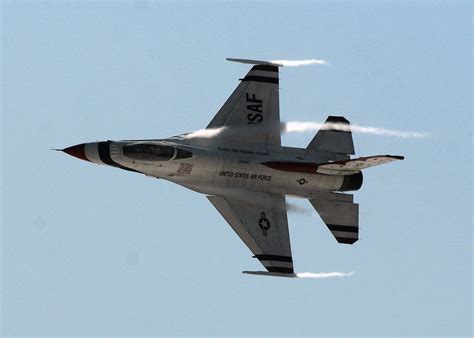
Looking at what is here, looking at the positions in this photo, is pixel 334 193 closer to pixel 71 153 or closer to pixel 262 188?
pixel 262 188

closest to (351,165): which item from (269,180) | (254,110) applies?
(269,180)

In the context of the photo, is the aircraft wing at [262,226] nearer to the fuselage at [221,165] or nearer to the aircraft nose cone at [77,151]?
the fuselage at [221,165]

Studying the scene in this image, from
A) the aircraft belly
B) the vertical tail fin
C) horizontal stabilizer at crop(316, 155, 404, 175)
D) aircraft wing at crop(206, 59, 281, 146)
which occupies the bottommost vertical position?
the aircraft belly

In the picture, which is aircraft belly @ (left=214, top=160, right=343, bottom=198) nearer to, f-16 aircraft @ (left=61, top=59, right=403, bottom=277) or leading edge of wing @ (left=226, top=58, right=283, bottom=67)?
f-16 aircraft @ (left=61, top=59, right=403, bottom=277)

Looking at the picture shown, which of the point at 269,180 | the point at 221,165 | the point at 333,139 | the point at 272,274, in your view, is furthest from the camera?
the point at 333,139

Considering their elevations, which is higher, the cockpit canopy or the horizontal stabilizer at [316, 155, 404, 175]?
the cockpit canopy

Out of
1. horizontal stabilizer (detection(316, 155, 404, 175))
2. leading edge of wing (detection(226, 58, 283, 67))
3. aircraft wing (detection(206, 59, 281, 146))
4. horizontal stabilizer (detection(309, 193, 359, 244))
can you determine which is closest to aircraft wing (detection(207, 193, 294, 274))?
horizontal stabilizer (detection(309, 193, 359, 244))

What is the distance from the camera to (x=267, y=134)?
47.7m

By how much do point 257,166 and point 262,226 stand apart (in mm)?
2167

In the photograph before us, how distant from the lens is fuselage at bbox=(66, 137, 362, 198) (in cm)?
4516

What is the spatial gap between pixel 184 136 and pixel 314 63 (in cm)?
576

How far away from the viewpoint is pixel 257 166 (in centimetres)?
4650

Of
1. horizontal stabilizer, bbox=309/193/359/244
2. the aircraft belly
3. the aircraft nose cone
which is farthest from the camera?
horizontal stabilizer, bbox=309/193/359/244

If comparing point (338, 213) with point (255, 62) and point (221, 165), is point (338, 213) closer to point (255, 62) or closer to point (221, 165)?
point (221, 165)
